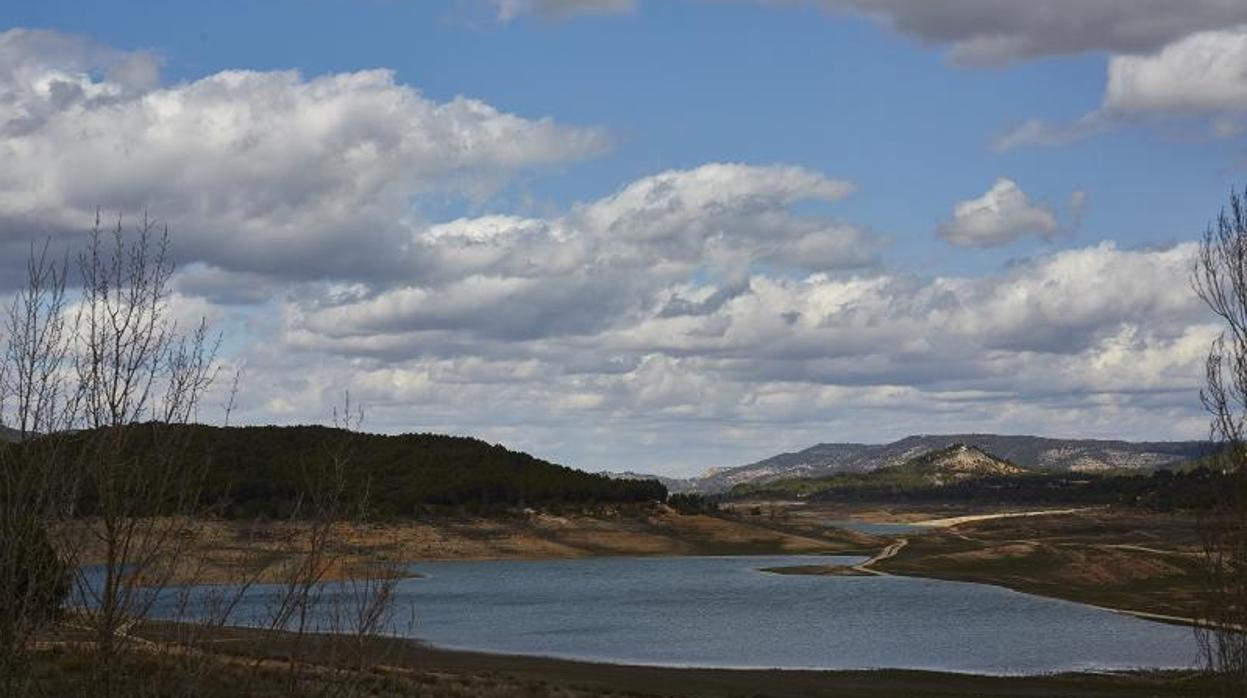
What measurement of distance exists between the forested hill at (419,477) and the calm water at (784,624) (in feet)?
135

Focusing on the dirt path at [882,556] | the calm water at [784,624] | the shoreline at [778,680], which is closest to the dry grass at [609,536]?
the dirt path at [882,556]

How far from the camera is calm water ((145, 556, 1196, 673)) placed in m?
61.9

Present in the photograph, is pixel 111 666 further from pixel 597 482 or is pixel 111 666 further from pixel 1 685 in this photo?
pixel 597 482

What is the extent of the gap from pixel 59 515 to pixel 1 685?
1674mm

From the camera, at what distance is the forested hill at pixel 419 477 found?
517ft

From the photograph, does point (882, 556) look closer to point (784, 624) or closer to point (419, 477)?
point (784, 624)

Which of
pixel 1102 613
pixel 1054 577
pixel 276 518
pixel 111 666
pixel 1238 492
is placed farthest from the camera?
pixel 276 518

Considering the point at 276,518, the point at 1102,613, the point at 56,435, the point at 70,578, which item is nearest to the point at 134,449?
the point at 56,435

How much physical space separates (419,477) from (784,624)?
105 m

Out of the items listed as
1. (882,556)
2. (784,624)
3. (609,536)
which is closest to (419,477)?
(609,536)

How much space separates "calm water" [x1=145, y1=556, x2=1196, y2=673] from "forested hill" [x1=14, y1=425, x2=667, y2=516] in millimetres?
41235

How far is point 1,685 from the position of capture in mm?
11734

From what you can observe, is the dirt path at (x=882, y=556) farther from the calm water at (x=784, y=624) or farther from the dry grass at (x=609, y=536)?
the calm water at (x=784, y=624)

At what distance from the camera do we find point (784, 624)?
78.3 m
